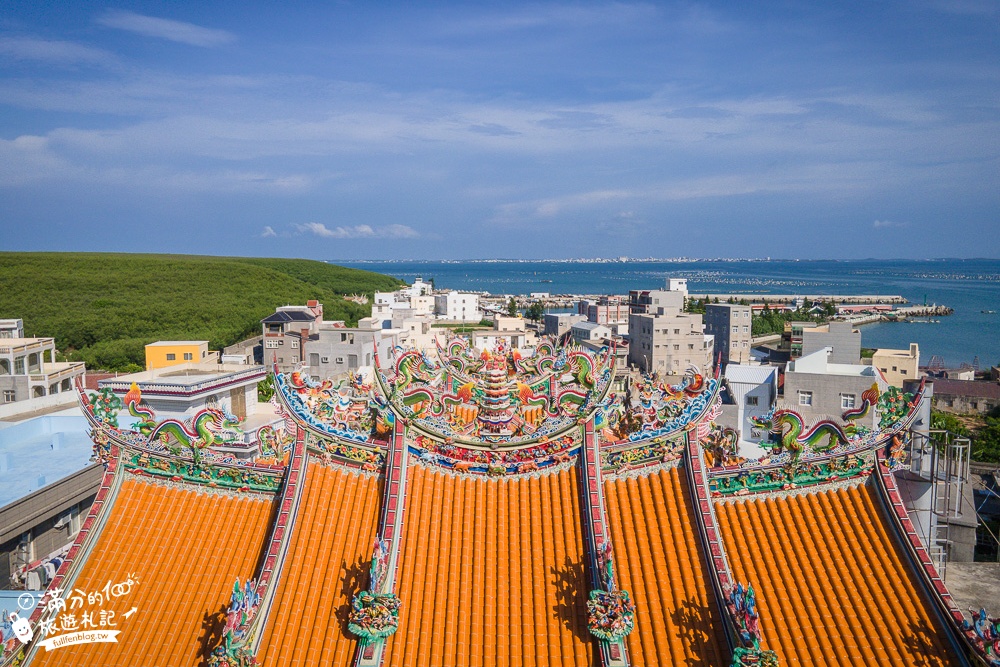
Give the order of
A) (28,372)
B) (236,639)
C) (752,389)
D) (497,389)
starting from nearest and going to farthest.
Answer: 1. (236,639)
2. (497,389)
3. (752,389)
4. (28,372)

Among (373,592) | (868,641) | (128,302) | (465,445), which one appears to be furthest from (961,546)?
(128,302)

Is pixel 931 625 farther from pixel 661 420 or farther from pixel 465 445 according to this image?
pixel 465 445

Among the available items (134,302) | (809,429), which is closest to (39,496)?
(809,429)

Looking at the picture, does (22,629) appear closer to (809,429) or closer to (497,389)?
(497,389)

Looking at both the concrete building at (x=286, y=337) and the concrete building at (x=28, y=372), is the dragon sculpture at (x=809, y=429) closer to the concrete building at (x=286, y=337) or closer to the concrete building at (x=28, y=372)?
the concrete building at (x=28, y=372)

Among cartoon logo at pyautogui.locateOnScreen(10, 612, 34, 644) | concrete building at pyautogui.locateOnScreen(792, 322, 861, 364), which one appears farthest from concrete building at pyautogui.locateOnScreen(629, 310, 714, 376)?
cartoon logo at pyautogui.locateOnScreen(10, 612, 34, 644)

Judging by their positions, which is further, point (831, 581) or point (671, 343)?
point (671, 343)
